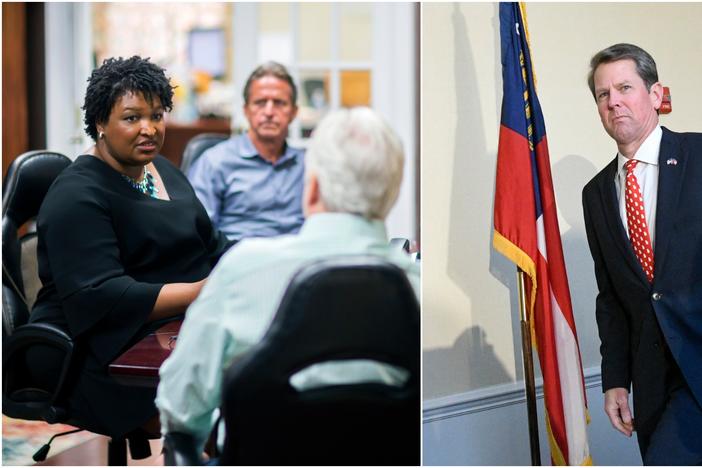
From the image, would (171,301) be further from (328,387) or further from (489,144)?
(489,144)

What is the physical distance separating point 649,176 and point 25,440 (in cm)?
185

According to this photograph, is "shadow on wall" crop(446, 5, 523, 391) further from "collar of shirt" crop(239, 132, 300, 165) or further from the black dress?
the black dress

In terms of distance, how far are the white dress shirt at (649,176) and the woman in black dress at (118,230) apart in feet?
3.40

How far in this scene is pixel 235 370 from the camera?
1396 mm

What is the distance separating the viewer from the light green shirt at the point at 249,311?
4.75 feet

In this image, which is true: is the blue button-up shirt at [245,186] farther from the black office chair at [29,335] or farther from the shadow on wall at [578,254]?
the shadow on wall at [578,254]

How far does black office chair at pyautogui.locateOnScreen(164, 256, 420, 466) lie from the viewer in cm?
139

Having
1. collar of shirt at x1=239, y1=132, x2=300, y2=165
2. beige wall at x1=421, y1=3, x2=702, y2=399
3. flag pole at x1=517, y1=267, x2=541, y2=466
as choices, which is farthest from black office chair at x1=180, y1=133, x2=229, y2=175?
flag pole at x1=517, y1=267, x2=541, y2=466

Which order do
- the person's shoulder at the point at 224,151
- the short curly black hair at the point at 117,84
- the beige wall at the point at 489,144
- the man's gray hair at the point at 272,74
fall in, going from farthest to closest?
the man's gray hair at the point at 272,74 < the person's shoulder at the point at 224,151 < the beige wall at the point at 489,144 < the short curly black hair at the point at 117,84

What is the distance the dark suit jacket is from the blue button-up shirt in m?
0.91

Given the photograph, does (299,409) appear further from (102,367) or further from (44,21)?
(44,21)

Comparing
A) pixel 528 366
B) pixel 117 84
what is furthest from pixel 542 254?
pixel 117 84

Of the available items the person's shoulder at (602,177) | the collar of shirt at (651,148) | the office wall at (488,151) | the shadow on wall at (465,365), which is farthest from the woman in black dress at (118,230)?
the collar of shirt at (651,148)

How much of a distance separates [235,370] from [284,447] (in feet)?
0.60
